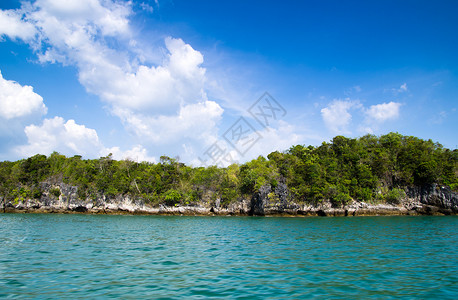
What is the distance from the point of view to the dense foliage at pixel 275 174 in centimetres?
5097

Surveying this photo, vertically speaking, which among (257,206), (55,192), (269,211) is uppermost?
(55,192)

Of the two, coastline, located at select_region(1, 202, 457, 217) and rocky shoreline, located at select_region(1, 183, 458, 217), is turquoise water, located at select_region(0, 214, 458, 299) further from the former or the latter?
rocky shoreline, located at select_region(1, 183, 458, 217)

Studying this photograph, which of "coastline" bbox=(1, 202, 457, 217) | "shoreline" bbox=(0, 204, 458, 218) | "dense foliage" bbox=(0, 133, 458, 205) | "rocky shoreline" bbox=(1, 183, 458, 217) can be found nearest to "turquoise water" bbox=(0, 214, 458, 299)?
"coastline" bbox=(1, 202, 457, 217)

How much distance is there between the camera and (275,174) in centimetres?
5581

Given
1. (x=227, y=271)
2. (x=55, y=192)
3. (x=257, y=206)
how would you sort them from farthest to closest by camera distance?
(x=55, y=192)
(x=257, y=206)
(x=227, y=271)

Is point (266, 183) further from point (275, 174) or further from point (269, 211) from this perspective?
point (269, 211)

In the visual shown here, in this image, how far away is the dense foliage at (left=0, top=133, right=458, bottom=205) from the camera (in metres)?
51.0

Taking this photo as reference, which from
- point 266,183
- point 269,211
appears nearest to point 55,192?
point 266,183

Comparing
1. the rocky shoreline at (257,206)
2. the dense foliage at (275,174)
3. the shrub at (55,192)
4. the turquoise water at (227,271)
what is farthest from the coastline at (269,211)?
the turquoise water at (227,271)

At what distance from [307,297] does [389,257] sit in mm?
6998

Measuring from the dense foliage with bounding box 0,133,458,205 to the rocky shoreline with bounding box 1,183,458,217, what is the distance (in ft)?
3.98

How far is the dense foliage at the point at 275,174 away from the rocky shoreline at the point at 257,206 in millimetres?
1213

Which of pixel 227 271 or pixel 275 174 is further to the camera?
pixel 275 174

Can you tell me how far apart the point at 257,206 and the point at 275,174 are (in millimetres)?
7949
